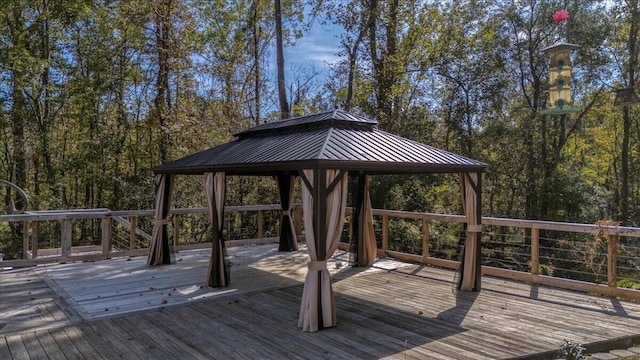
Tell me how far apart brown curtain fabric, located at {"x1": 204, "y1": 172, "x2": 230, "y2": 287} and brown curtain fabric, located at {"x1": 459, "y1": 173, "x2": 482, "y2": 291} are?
3.16 meters

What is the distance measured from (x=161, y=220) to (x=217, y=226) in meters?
1.79

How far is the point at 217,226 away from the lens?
19.6ft

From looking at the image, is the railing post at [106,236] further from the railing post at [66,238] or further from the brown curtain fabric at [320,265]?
the brown curtain fabric at [320,265]

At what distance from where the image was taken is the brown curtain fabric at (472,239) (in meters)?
5.64

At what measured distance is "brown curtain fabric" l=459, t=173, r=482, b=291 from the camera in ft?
18.5

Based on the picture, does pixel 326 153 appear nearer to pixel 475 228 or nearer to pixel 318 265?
pixel 318 265

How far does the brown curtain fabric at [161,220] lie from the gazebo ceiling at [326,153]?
281 millimetres

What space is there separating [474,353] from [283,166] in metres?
2.49

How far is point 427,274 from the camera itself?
21.9 feet

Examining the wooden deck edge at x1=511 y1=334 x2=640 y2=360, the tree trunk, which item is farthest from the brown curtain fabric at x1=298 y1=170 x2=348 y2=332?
the tree trunk

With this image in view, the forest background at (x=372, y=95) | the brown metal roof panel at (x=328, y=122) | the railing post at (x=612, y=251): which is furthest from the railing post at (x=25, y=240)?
the railing post at (x=612, y=251)

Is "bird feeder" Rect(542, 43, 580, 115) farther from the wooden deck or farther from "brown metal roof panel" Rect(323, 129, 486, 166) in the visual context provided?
the wooden deck

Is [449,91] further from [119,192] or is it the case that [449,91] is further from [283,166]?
[119,192]

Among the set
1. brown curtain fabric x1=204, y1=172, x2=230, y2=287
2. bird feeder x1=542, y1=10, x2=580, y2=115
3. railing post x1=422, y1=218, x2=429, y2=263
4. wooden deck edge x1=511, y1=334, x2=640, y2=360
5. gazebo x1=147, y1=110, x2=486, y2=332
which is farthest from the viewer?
railing post x1=422, y1=218, x2=429, y2=263
